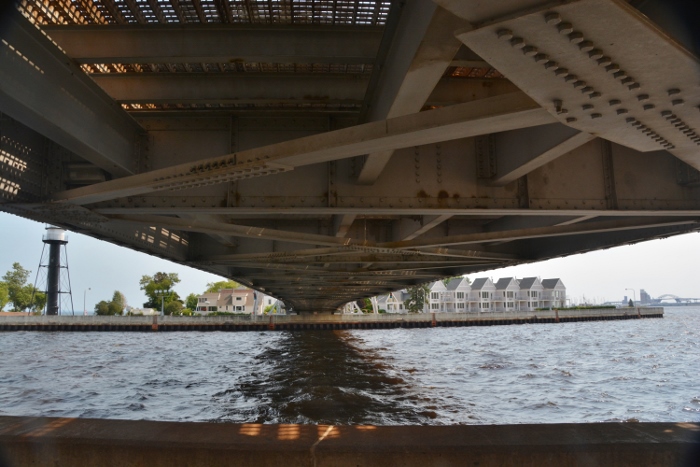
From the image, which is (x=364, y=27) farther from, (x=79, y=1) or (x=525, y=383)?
(x=525, y=383)

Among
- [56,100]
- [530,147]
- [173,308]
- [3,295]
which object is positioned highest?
[3,295]

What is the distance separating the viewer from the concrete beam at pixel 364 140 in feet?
18.8

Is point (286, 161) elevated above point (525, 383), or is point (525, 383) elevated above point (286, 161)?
point (286, 161)

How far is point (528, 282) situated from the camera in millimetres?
143500

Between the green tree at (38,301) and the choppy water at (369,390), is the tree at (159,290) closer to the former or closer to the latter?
the green tree at (38,301)

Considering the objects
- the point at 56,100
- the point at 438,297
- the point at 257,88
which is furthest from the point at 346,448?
the point at 438,297

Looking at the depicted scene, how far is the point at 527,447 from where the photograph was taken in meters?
4.25

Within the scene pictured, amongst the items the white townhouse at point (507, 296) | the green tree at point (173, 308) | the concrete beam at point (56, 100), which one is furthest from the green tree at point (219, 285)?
the concrete beam at point (56, 100)

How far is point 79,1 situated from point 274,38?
2818 millimetres

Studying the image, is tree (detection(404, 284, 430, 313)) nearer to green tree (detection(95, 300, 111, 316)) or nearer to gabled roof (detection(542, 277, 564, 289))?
gabled roof (detection(542, 277, 564, 289))

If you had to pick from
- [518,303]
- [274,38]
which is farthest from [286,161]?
[518,303]

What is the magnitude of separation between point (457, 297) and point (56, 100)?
13914 cm

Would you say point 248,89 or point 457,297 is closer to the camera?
point 248,89

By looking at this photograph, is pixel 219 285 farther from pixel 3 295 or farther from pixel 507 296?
pixel 507 296
